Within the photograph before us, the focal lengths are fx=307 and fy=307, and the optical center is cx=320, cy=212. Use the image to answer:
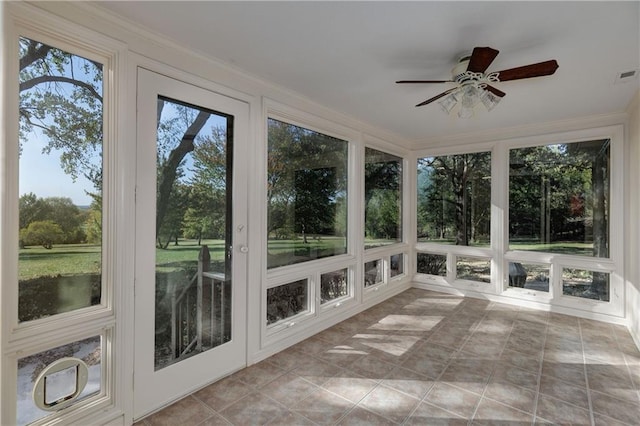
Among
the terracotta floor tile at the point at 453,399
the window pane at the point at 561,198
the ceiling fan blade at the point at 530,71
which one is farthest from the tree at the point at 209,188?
the window pane at the point at 561,198

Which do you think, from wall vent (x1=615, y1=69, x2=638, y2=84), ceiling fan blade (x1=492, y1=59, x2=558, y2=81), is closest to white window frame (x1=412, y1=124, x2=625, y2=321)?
wall vent (x1=615, y1=69, x2=638, y2=84)

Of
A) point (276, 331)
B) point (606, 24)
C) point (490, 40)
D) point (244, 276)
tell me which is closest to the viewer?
point (606, 24)

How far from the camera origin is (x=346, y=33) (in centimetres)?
202

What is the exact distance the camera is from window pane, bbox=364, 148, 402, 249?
437 cm

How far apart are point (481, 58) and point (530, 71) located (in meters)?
0.38

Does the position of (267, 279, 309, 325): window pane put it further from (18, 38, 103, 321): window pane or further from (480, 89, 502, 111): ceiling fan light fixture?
(480, 89, 502, 111): ceiling fan light fixture

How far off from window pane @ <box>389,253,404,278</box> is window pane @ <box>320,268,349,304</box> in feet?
3.92

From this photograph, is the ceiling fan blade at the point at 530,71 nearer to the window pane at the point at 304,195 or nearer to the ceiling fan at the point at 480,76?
the ceiling fan at the point at 480,76

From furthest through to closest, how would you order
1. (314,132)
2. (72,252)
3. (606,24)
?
(314,132), (606,24), (72,252)

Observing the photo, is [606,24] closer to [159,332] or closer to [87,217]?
[87,217]

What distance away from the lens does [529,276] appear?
4344 mm

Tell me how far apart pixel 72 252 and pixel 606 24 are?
3.51 metres

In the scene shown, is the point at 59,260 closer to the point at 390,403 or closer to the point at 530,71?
the point at 390,403

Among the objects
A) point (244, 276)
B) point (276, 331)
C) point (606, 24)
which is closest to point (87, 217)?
point (244, 276)
